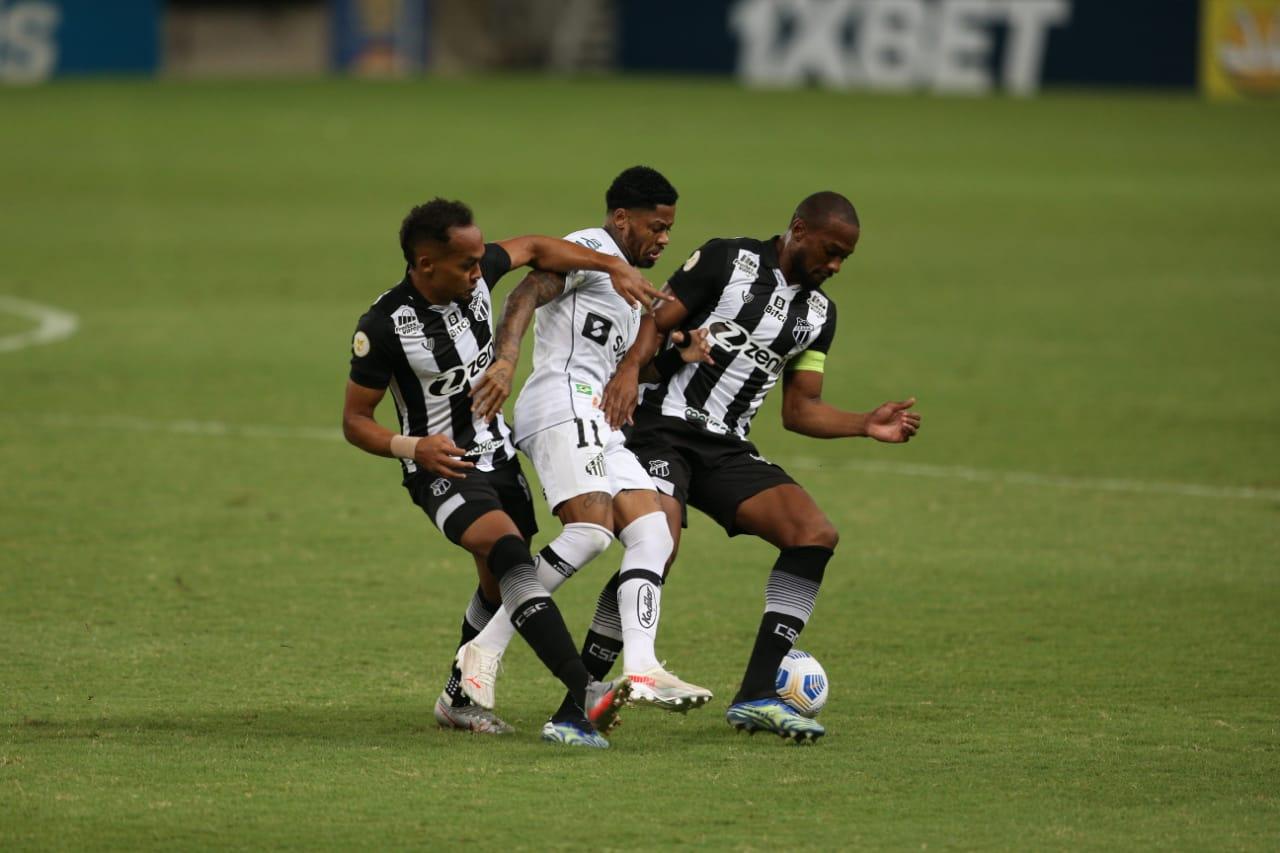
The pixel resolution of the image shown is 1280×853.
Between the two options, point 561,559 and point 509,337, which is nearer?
point 561,559

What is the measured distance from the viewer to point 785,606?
23.3ft

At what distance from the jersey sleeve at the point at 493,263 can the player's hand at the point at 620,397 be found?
0.58 m

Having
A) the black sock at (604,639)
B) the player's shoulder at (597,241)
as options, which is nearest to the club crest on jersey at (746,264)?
the player's shoulder at (597,241)

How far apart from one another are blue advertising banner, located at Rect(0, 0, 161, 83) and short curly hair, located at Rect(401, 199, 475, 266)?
3672cm

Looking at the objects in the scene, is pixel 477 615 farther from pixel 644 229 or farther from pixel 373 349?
pixel 644 229

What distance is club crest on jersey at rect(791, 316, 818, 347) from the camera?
292 inches

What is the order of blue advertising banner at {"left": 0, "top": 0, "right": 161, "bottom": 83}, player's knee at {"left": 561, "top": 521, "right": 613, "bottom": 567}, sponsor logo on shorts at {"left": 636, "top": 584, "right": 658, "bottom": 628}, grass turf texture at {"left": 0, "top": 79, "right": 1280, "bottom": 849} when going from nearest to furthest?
grass turf texture at {"left": 0, "top": 79, "right": 1280, "bottom": 849} → sponsor logo on shorts at {"left": 636, "top": 584, "right": 658, "bottom": 628} → player's knee at {"left": 561, "top": 521, "right": 613, "bottom": 567} → blue advertising banner at {"left": 0, "top": 0, "right": 161, "bottom": 83}

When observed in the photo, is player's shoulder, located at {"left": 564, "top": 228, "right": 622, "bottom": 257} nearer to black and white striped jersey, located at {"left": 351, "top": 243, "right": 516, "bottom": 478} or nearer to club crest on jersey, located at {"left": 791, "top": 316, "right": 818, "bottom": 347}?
black and white striped jersey, located at {"left": 351, "top": 243, "right": 516, "bottom": 478}

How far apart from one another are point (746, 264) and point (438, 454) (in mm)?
1575

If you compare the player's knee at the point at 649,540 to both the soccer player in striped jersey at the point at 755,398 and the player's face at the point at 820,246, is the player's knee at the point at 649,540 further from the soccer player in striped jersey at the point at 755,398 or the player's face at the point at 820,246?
the player's face at the point at 820,246

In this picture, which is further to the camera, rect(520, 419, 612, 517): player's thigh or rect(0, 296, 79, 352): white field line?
rect(0, 296, 79, 352): white field line

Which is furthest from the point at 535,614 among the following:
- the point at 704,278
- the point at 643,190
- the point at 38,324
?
the point at 38,324

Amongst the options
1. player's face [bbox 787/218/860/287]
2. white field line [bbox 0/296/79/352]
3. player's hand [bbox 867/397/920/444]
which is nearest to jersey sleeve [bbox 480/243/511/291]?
player's face [bbox 787/218/860/287]

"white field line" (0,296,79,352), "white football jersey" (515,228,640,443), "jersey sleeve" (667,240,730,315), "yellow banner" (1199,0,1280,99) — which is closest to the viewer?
"white football jersey" (515,228,640,443)
